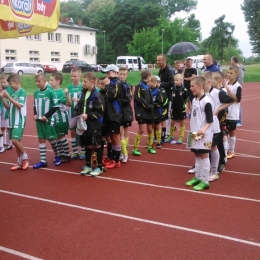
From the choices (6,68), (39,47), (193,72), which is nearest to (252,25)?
(39,47)

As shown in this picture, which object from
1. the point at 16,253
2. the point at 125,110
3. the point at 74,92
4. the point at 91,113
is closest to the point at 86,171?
the point at 91,113

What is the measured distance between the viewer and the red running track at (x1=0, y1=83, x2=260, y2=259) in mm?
3717

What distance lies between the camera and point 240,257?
3543 mm

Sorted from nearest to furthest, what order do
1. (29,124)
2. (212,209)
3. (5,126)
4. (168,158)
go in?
(212,209), (168,158), (5,126), (29,124)

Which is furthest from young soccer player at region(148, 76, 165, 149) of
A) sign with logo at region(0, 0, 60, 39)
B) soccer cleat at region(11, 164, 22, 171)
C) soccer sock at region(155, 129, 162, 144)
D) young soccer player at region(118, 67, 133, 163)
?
sign with logo at region(0, 0, 60, 39)

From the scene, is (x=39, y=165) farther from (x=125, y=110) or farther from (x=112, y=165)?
(x=125, y=110)

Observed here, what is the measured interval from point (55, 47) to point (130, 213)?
170 feet

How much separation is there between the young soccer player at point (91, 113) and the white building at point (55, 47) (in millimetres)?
42430

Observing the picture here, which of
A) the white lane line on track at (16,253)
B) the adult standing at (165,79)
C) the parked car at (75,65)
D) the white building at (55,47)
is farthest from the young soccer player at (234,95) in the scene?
the white building at (55,47)

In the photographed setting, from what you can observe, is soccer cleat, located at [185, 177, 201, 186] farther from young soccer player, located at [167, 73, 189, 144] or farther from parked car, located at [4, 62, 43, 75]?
parked car, located at [4, 62, 43, 75]

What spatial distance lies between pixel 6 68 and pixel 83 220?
32.1m

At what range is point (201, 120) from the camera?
215 inches

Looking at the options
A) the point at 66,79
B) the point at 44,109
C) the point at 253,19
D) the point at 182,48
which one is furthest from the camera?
the point at 253,19

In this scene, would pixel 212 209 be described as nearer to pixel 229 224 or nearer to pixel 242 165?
pixel 229 224
